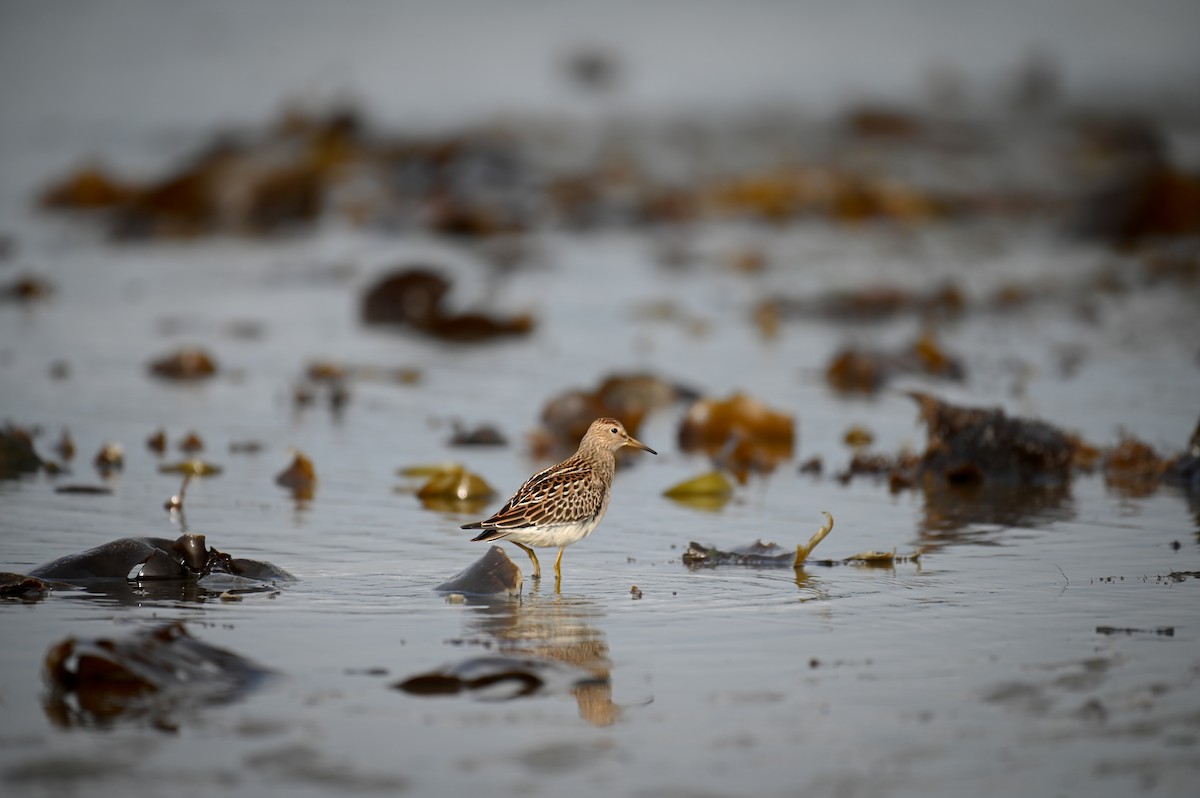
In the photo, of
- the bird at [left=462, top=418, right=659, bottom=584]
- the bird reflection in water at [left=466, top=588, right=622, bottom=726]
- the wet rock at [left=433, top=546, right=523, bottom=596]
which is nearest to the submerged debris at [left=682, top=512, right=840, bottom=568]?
the bird at [left=462, top=418, right=659, bottom=584]

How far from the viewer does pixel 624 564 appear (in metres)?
6.70

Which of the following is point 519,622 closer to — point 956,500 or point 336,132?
point 956,500

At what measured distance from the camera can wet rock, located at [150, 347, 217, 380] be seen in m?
11.8

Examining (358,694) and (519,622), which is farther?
(519,622)

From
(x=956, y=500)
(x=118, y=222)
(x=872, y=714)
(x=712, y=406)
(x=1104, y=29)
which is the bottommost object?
(x=872, y=714)

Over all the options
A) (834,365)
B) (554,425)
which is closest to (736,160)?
(834,365)

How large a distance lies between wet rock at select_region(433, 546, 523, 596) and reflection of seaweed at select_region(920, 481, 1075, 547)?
82.2 inches

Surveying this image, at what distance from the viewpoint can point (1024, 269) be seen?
18031mm

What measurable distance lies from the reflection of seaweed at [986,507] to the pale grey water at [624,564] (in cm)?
8

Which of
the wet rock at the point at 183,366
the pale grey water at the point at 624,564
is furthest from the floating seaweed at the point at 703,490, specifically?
the wet rock at the point at 183,366

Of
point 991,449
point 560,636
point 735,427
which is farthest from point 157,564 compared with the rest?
point 991,449

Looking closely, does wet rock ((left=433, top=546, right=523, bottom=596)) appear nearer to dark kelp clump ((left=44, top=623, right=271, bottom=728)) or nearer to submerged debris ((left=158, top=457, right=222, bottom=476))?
dark kelp clump ((left=44, top=623, right=271, bottom=728))

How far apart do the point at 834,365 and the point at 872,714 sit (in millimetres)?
7613

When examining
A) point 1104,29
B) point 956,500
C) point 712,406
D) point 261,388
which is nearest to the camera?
point 956,500
